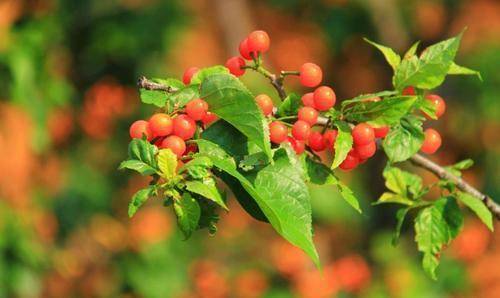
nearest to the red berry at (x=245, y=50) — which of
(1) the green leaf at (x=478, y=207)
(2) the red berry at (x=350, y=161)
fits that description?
(2) the red berry at (x=350, y=161)

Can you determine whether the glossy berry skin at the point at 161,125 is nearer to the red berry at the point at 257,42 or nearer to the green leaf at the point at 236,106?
the green leaf at the point at 236,106

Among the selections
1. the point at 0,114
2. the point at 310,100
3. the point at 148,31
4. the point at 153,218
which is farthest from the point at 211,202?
the point at 148,31

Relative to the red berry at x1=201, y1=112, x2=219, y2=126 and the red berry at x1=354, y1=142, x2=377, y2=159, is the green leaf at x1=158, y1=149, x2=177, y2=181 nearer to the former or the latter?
the red berry at x1=201, y1=112, x2=219, y2=126

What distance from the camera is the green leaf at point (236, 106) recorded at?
114cm

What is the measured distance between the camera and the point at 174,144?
115 centimetres

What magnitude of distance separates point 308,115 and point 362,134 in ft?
0.28

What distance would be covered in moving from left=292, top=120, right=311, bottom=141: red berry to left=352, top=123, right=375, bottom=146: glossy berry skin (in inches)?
3.0

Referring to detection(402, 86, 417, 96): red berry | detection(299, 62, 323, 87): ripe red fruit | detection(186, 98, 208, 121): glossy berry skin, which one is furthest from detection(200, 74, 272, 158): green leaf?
detection(402, 86, 417, 96): red berry

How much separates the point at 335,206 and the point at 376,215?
0.60m

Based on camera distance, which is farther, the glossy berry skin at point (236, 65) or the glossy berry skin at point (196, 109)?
the glossy berry skin at point (236, 65)

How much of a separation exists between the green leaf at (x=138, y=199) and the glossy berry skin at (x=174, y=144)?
0.06 metres

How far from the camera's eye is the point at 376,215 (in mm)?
6125

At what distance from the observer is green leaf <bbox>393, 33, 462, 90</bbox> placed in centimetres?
133

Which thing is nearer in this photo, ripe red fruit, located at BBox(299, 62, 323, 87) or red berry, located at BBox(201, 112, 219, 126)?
red berry, located at BBox(201, 112, 219, 126)
